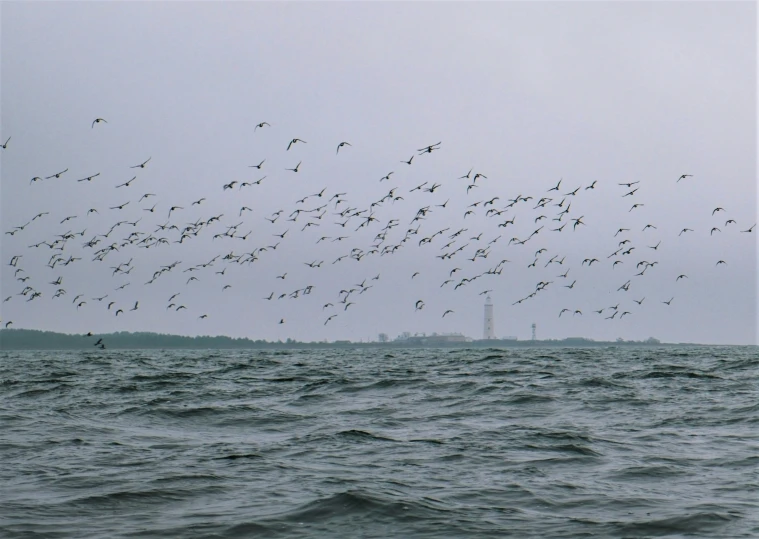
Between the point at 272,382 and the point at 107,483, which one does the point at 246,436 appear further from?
the point at 272,382

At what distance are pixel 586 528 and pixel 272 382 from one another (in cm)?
2558

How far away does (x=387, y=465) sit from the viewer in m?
14.8

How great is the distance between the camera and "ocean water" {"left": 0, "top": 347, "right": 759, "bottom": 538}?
11.0m

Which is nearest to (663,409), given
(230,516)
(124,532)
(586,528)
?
(586,528)

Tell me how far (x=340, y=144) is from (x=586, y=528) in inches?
937

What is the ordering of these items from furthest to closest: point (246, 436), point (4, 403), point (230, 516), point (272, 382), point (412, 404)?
point (272, 382) < point (4, 403) < point (412, 404) < point (246, 436) < point (230, 516)

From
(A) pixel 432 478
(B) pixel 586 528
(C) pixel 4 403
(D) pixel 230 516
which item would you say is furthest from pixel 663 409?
(C) pixel 4 403

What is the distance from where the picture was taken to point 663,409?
72.7ft

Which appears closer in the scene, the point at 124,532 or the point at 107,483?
the point at 124,532

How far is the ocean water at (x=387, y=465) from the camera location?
36.2ft

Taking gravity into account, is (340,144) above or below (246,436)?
above

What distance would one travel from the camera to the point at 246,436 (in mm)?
18688

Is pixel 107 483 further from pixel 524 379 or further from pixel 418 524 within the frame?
pixel 524 379

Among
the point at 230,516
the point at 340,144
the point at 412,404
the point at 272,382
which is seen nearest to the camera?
the point at 230,516
